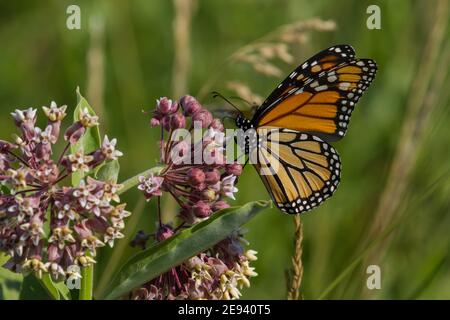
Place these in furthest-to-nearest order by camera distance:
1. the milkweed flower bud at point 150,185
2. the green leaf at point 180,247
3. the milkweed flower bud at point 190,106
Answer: the milkweed flower bud at point 190,106
the milkweed flower bud at point 150,185
the green leaf at point 180,247

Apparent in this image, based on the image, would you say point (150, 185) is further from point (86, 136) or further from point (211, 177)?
point (86, 136)

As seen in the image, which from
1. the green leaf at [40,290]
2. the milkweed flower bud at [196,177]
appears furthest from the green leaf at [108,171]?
the green leaf at [40,290]

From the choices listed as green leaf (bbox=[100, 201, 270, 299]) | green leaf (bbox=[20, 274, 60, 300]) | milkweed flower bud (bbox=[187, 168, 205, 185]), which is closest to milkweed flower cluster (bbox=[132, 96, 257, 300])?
milkweed flower bud (bbox=[187, 168, 205, 185])

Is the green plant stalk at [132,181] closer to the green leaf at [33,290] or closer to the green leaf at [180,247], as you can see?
the green leaf at [180,247]

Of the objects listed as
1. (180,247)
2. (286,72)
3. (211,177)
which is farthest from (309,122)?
(286,72)

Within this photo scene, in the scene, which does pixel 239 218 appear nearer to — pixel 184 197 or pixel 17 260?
pixel 184 197
